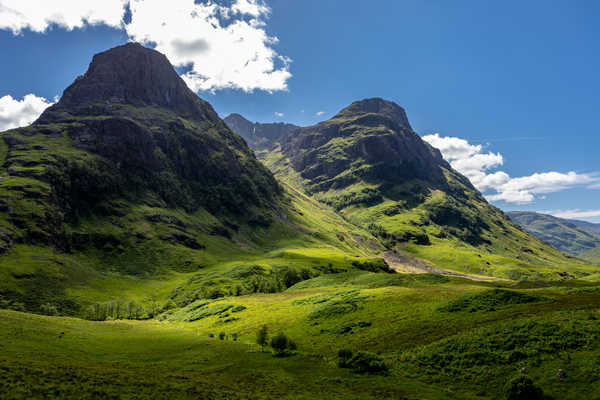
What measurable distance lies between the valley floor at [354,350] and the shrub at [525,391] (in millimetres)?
1523

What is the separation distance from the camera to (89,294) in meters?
150

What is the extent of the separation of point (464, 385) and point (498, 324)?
13.6 m

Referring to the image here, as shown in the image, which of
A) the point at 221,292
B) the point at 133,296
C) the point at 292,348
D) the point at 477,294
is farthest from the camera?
the point at 133,296

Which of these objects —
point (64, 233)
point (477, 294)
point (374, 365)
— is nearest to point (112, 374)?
point (374, 365)

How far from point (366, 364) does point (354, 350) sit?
4896 mm

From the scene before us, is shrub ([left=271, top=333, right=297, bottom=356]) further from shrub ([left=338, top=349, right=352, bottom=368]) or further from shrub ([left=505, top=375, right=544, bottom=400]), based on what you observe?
shrub ([left=505, top=375, right=544, bottom=400])

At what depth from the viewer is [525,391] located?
28.9 meters

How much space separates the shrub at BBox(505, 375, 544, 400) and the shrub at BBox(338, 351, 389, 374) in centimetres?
1371

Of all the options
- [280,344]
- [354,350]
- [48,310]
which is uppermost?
[354,350]

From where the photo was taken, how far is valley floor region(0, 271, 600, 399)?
31.2 m

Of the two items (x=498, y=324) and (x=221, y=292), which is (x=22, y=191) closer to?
(x=221, y=292)

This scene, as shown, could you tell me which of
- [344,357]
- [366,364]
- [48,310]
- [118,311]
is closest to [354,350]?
[344,357]

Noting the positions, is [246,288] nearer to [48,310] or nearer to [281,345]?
[48,310]

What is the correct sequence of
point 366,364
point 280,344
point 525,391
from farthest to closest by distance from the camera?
point 280,344 → point 366,364 → point 525,391
